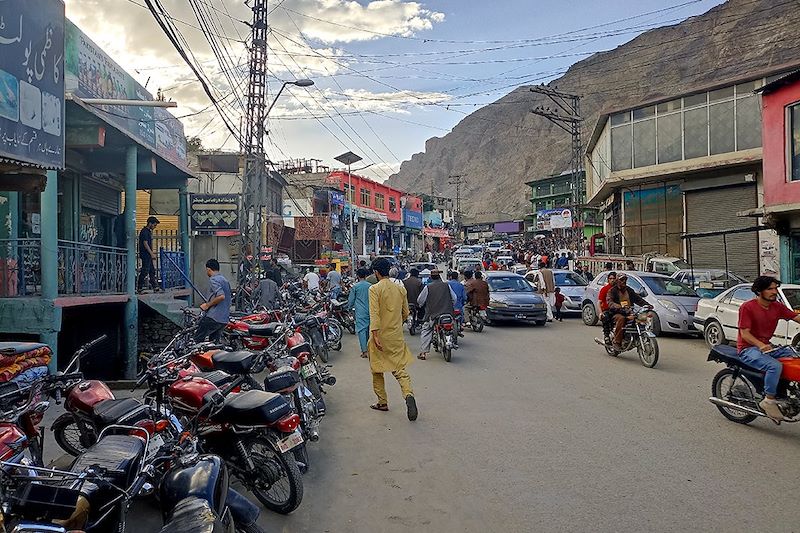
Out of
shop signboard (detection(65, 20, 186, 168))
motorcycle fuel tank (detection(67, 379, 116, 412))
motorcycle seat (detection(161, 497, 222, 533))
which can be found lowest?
motorcycle seat (detection(161, 497, 222, 533))

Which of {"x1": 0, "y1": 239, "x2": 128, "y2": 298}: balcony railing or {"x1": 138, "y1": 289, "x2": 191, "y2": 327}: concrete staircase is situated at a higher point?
{"x1": 0, "y1": 239, "x2": 128, "y2": 298}: balcony railing

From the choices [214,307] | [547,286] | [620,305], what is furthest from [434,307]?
[547,286]

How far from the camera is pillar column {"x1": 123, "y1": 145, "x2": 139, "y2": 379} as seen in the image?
1106cm

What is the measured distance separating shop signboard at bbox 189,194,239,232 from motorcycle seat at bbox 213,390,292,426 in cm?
1357

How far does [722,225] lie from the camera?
2352 centimetres

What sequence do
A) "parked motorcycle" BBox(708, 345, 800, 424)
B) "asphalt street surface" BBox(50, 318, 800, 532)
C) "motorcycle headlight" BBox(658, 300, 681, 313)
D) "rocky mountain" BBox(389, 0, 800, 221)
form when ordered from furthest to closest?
"rocky mountain" BBox(389, 0, 800, 221), "motorcycle headlight" BBox(658, 300, 681, 313), "parked motorcycle" BBox(708, 345, 800, 424), "asphalt street surface" BBox(50, 318, 800, 532)

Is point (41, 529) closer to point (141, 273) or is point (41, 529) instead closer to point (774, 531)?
point (774, 531)

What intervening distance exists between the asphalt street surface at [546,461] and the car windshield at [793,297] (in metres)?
2.70

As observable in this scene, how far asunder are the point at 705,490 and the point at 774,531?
2.43ft

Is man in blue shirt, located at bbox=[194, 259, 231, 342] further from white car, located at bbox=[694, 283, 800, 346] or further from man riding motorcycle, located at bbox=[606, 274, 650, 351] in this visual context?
white car, located at bbox=[694, 283, 800, 346]

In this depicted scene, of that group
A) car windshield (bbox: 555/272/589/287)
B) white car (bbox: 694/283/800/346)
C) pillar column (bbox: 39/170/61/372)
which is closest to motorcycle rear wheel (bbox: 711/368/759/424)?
white car (bbox: 694/283/800/346)

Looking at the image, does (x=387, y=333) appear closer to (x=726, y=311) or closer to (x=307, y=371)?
(x=307, y=371)

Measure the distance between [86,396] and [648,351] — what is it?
865 centimetres

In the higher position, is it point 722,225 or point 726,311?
point 722,225
